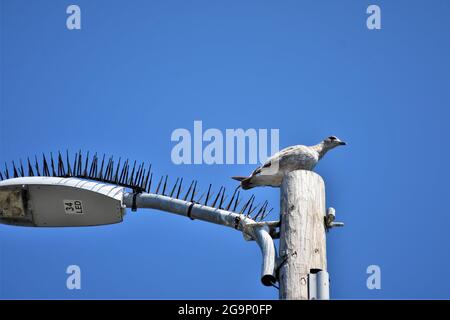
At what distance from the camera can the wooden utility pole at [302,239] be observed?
752cm

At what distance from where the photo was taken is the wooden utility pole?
7.52 m

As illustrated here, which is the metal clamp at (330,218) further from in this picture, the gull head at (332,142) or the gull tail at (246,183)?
the gull head at (332,142)

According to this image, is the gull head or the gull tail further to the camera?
the gull head

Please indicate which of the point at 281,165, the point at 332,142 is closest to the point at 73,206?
the point at 281,165

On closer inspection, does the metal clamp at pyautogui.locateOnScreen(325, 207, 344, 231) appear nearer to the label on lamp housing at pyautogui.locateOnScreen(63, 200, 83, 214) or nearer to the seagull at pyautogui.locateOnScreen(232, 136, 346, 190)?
the seagull at pyautogui.locateOnScreen(232, 136, 346, 190)

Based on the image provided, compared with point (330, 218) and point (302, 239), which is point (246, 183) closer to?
point (330, 218)

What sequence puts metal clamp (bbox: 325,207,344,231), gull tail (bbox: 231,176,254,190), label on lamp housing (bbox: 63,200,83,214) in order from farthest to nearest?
1. gull tail (bbox: 231,176,254,190)
2. label on lamp housing (bbox: 63,200,83,214)
3. metal clamp (bbox: 325,207,344,231)

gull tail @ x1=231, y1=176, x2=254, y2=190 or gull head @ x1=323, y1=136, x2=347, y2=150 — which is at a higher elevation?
gull head @ x1=323, y1=136, x2=347, y2=150

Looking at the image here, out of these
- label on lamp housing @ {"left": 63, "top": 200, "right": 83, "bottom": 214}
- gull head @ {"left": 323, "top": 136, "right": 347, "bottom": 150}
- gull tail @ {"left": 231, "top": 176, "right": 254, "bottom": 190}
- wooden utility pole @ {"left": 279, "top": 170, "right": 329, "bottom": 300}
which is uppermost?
gull head @ {"left": 323, "top": 136, "right": 347, "bottom": 150}

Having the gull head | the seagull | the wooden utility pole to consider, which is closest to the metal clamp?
the wooden utility pole

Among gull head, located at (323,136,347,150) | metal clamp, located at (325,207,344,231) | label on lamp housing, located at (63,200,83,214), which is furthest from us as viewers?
gull head, located at (323,136,347,150)

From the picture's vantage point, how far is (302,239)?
7.77m
